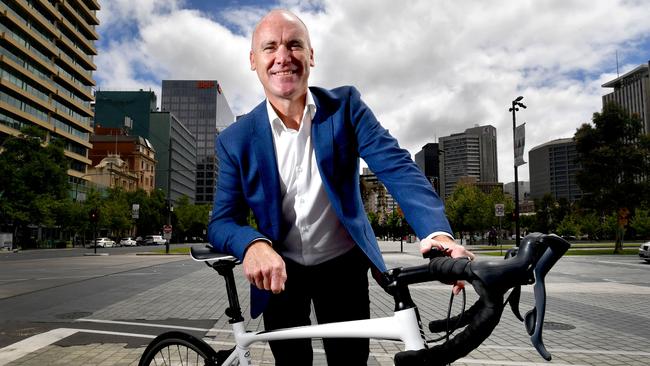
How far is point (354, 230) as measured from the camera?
1.96 meters

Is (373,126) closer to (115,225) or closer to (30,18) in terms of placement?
(115,225)

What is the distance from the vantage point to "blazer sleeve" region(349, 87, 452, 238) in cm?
161

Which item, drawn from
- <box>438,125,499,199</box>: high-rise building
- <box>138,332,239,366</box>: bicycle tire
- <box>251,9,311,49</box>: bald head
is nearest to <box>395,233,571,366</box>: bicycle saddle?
<box>251,9,311,49</box>: bald head

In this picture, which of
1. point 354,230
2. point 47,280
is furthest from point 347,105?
point 47,280

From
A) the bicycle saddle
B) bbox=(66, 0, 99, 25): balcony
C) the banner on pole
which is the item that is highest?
bbox=(66, 0, 99, 25): balcony

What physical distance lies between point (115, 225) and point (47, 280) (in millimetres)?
53442

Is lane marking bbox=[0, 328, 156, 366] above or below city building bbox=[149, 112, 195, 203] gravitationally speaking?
below

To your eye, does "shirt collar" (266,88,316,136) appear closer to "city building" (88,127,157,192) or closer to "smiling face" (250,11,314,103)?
"smiling face" (250,11,314,103)

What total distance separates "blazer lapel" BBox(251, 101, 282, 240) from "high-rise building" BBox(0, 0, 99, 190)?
180ft

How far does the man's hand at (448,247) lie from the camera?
4.66 feet

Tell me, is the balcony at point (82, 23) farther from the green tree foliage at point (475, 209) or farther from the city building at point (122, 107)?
the green tree foliage at point (475, 209)

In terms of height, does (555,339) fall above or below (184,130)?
below

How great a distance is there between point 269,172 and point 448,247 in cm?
83

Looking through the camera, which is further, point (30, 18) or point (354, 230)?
point (30, 18)
